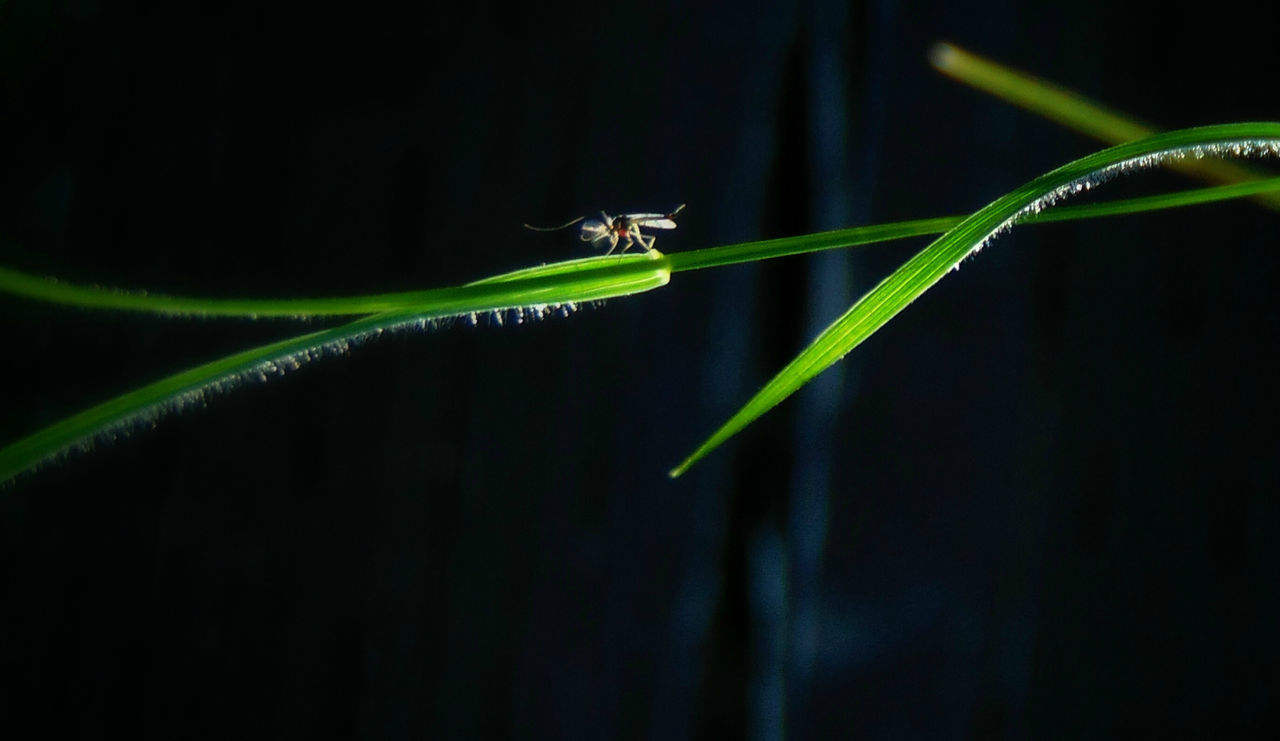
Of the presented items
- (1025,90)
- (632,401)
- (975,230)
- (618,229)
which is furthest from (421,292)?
(1025,90)

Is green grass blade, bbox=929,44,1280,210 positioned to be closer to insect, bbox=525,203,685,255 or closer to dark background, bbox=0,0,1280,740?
dark background, bbox=0,0,1280,740

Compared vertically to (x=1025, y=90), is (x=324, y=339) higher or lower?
lower

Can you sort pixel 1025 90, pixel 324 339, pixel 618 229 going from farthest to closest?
1. pixel 1025 90
2. pixel 618 229
3. pixel 324 339

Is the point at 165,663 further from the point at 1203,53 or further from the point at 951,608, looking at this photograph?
the point at 1203,53

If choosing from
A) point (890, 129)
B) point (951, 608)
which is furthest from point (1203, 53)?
point (951, 608)

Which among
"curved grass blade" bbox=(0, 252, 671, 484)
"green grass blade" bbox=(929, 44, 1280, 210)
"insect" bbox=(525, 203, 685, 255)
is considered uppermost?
"green grass blade" bbox=(929, 44, 1280, 210)

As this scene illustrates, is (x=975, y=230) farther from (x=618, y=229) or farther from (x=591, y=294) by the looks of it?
(x=618, y=229)

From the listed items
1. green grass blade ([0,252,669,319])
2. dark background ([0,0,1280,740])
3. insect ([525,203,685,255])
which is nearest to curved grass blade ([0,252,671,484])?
green grass blade ([0,252,669,319])

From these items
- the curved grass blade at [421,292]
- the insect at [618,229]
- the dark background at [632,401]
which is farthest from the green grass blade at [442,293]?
the dark background at [632,401]
